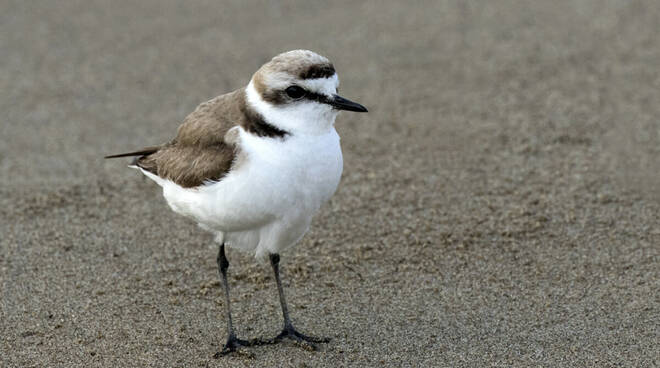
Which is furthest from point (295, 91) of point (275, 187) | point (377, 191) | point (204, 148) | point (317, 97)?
point (377, 191)

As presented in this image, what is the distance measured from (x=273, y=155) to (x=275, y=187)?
15 centimetres

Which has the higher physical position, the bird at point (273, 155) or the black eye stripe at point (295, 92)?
the black eye stripe at point (295, 92)

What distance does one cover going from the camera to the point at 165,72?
322 inches

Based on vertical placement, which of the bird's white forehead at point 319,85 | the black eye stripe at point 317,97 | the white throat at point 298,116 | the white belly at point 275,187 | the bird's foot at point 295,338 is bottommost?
the bird's foot at point 295,338

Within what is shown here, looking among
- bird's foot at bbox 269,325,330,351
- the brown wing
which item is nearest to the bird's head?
the brown wing

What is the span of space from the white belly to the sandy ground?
29.1 inches

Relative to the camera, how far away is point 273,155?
4.00 metres

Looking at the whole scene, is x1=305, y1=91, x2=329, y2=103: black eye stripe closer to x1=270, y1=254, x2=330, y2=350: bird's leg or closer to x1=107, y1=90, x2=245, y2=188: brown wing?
x1=107, y1=90, x2=245, y2=188: brown wing

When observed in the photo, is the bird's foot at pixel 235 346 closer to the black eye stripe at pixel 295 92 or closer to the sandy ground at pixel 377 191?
the sandy ground at pixel 377 191

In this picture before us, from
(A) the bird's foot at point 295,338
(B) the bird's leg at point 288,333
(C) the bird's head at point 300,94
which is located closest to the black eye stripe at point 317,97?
(C) the bird's head at point 300,94

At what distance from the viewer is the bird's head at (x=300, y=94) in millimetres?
4035

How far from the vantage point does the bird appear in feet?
13.2

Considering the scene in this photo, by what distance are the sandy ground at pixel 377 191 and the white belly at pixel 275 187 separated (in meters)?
0.74

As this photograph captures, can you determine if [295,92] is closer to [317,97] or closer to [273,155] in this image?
[317,97]
